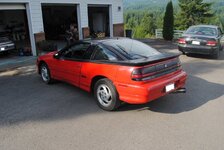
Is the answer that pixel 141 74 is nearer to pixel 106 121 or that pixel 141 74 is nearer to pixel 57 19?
pixel 106 121

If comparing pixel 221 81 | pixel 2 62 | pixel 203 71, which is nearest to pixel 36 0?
pixel 2 62

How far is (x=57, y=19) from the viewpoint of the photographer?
20844mm

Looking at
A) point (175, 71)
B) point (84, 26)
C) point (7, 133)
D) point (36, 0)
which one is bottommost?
point (7, 133)

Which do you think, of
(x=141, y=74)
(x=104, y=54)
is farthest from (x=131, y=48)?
(x=141, y=74)

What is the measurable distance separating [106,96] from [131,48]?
1.23m

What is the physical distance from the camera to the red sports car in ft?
14.1

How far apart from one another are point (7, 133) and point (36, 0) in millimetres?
8908

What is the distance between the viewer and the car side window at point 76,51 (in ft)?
18.1

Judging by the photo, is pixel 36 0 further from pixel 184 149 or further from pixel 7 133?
pixel 184 149

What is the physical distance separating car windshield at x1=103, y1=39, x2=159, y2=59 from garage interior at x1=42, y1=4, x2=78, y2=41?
15338 mm

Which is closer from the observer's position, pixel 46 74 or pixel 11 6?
pixel 46 74

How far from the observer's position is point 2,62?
1021 centimetres

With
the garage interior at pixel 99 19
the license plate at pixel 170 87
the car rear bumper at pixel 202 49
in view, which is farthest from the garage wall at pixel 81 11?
the license plate at pixel 170 87

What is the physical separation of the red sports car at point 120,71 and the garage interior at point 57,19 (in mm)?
14812
